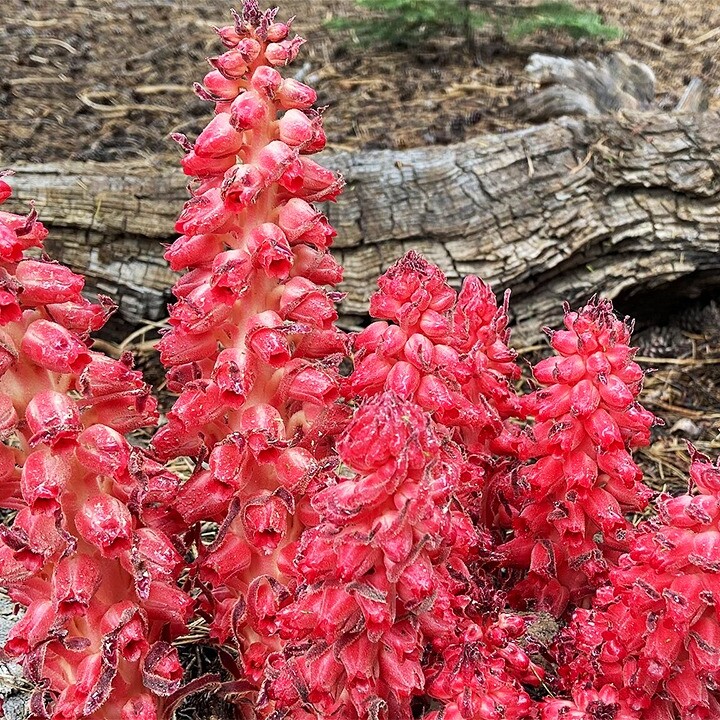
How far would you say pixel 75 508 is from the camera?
173 cm

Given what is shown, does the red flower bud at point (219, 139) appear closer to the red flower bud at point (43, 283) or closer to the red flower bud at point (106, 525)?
the red flower bud at point (43, 283)

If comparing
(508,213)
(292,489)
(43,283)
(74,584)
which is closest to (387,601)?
(292,489)

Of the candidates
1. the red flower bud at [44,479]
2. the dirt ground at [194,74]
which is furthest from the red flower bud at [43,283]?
the dirt ground at [194,74]

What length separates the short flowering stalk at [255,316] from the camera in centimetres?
176

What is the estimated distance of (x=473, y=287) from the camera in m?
2.25

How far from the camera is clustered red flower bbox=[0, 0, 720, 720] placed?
160cm

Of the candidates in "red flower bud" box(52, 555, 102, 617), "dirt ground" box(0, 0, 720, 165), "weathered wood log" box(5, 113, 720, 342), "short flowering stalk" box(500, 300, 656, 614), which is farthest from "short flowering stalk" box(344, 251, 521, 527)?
"dirt ground" box(0, 0, 720, 165)

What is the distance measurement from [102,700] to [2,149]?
4214 mm

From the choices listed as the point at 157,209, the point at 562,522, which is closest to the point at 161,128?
the point at 157,209

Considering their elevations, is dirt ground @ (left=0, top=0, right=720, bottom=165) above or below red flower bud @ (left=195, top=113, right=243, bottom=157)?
below

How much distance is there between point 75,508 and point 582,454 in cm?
112

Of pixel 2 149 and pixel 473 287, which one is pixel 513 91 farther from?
pixel 473 287

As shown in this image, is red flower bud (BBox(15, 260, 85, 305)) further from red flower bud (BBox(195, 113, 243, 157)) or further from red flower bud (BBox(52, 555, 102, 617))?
red flower bud (BBox(52, 555, 102, 617))

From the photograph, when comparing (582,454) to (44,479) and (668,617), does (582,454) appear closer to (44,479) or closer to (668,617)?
(668,617)
